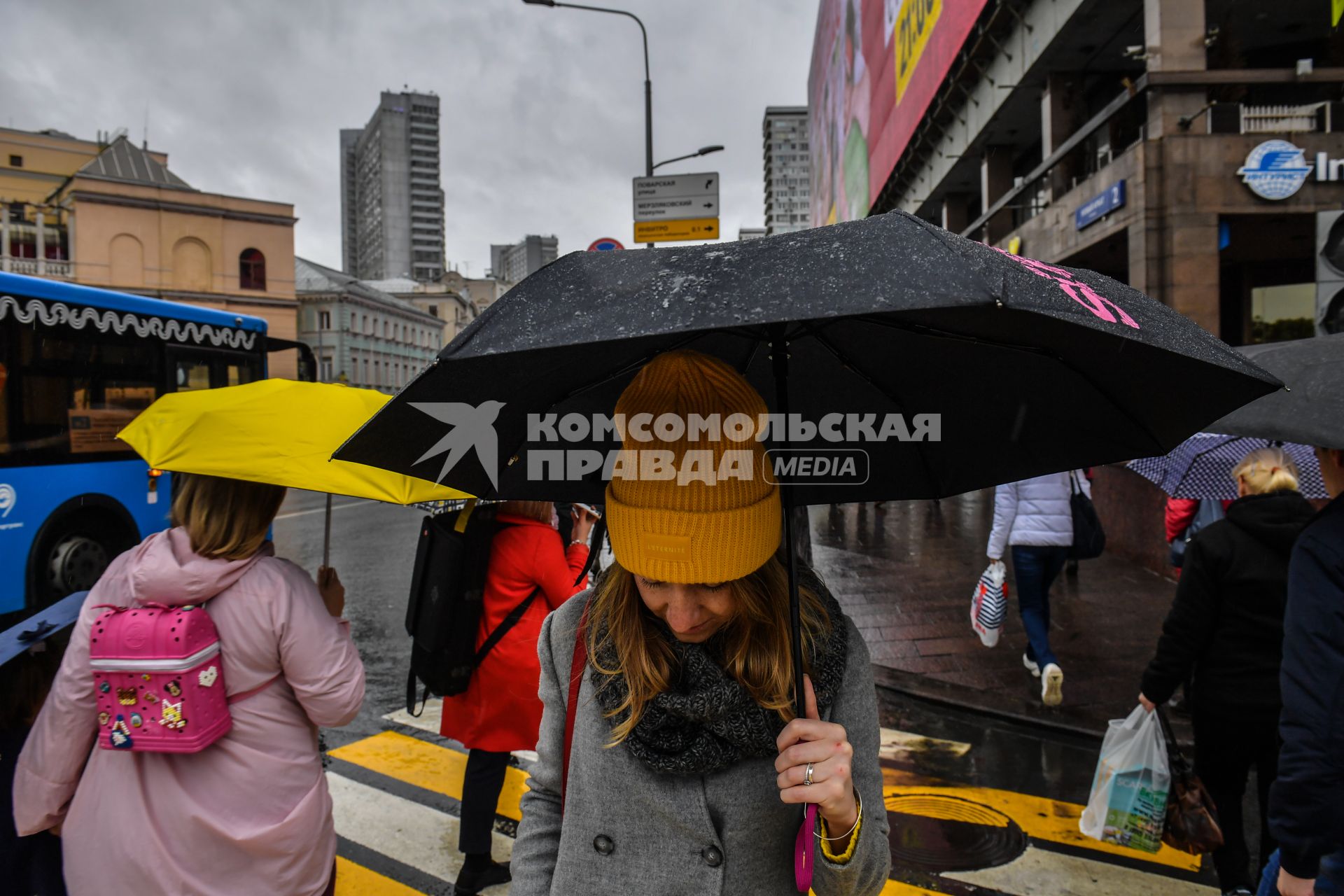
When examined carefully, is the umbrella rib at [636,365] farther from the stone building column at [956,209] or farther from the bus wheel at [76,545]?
the stone building column at [956,209]

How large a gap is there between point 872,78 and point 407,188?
12099 cm

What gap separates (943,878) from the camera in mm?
3355

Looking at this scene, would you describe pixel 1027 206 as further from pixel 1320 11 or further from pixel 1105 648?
pixel 1105 648

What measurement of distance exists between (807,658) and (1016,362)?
28.6 inches

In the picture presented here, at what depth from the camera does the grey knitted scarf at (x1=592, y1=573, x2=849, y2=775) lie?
4.66 feet

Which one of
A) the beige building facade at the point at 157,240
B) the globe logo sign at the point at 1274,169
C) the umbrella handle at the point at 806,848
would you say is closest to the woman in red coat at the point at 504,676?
the umbrella handle at the point at 806,848

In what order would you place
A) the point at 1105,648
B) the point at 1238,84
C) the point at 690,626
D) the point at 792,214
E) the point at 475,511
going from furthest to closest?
the point at 792,214 < the point at 1238,84 < the point at 1105,648 < the point at 475,511 < the point at 690,626

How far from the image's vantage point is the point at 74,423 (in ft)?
26.4

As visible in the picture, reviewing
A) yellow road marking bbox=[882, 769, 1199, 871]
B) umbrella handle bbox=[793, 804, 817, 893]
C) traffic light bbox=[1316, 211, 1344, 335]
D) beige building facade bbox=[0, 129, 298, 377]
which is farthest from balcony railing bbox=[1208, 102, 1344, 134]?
beige building facade bbox=[0, 129, 298, 377]

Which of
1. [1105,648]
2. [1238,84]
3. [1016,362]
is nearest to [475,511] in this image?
[1016,362]

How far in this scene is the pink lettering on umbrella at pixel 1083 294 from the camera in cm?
108

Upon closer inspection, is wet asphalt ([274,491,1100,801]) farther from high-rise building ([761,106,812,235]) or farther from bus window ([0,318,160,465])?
high-rise building ([761,106,812,235])

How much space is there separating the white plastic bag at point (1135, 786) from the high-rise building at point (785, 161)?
530 ft

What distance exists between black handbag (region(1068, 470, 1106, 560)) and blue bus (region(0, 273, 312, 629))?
8.81 metres
